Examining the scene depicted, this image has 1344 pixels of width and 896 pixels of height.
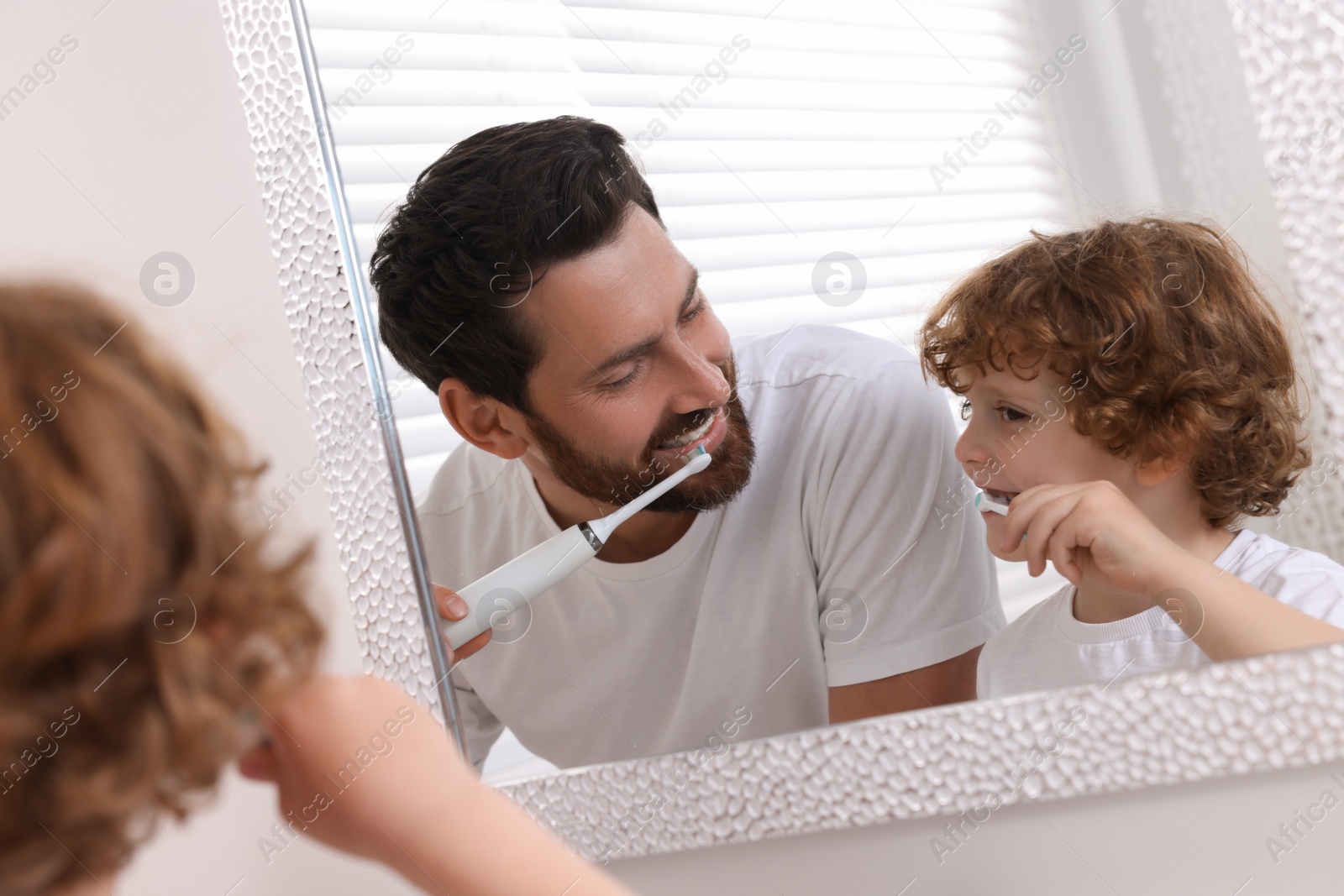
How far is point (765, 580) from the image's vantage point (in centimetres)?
57

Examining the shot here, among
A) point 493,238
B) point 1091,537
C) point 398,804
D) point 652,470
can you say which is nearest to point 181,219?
point 493,238

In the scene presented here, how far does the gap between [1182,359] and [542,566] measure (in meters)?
0.36

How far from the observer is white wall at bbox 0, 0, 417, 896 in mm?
678

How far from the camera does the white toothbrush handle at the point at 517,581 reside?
1.94 feet


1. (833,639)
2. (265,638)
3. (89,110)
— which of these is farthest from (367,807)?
(89,110)

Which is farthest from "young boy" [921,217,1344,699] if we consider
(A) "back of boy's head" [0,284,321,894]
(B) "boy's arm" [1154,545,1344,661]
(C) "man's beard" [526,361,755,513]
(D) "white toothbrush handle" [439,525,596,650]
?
(A) "back of boy's head" [0,284,321,894]

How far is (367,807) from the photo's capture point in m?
0.34

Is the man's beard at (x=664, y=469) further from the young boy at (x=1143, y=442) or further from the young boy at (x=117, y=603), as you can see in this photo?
the young boy at (x=117, y=603)

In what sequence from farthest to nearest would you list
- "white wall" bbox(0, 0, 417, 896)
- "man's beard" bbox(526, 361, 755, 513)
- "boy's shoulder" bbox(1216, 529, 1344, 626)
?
"white wall" bbox(0, 0, 417, 896) < "man's beard" bbox(526, 361, 755, 513) < "boy's shoulder" bbox(1216, 529, 1344, 626)

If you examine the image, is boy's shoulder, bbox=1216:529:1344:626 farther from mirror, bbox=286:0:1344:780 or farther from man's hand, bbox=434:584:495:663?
man's hand, bbox=434:584:495:663

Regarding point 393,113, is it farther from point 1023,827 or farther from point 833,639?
point 1023,827

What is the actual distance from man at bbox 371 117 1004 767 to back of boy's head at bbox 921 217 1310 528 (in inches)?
3.1

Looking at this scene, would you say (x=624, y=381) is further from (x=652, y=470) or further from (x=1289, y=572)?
(x=1289, y=572)

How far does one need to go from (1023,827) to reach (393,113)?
0.55 m
